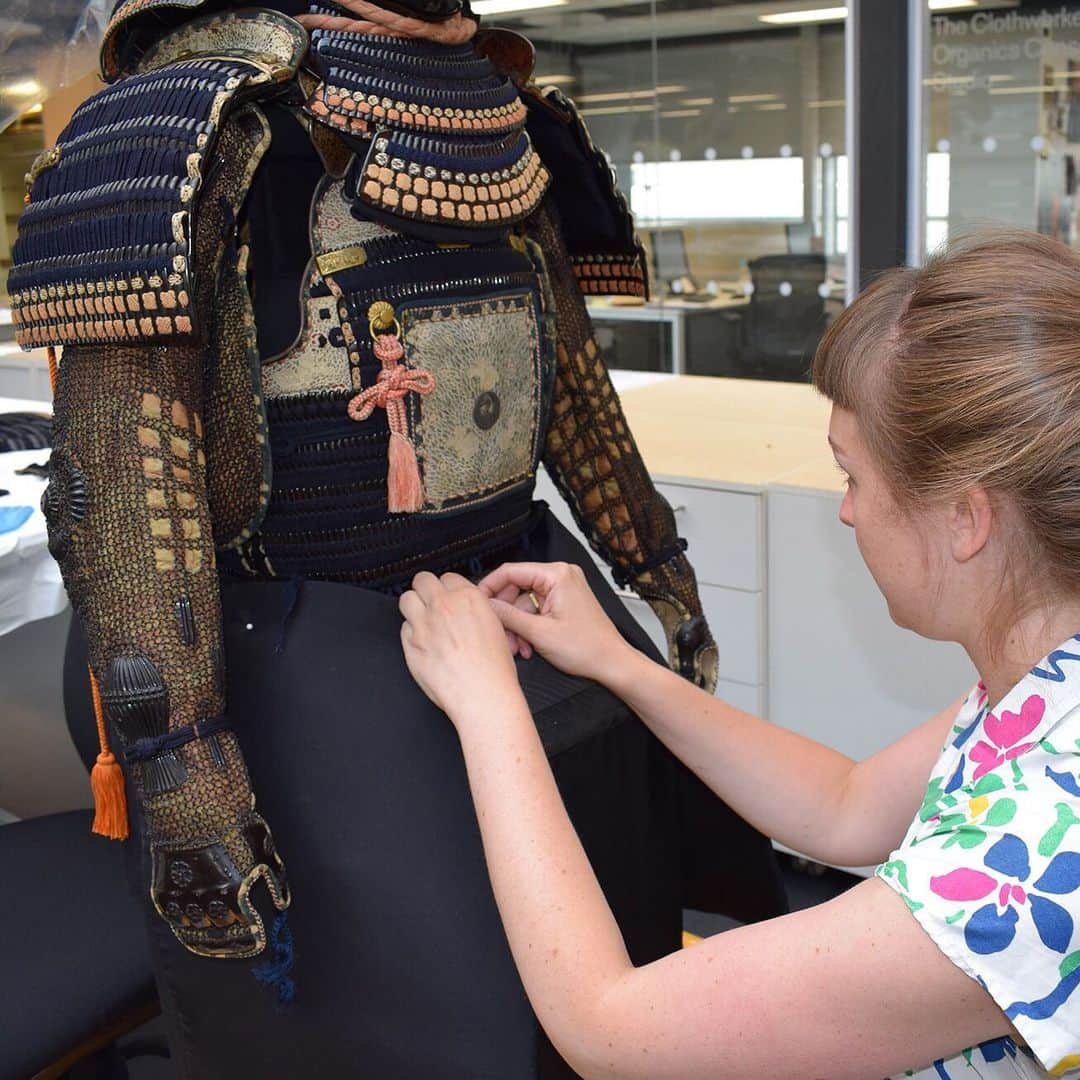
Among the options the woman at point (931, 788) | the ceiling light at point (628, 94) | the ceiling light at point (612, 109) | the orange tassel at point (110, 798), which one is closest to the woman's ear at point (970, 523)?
the woman at point (931, 788)

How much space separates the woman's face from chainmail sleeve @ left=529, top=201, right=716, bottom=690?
0.38m

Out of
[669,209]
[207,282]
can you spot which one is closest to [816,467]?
[207,282]

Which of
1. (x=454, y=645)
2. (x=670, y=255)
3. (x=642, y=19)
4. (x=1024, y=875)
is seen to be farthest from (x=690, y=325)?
(x=1024, y=875)

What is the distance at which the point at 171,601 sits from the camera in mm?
848

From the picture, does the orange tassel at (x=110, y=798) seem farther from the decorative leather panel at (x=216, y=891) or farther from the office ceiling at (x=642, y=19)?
the office ceiling at (x=642, y=19)

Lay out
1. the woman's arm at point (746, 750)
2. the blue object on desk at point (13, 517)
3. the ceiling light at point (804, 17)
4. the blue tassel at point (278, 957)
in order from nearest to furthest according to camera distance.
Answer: the blue tassel at point (278, 957)
the woman's arm at point (746, 750)
the blue object on desk at point (13, 517)
the ceiling light at point (804, 17)

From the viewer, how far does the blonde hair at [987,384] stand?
27.6 inches

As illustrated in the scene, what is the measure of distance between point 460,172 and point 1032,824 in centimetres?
57

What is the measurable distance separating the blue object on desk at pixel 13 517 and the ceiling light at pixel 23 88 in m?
0.60

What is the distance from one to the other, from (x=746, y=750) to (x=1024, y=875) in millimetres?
369

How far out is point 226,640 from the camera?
946mm

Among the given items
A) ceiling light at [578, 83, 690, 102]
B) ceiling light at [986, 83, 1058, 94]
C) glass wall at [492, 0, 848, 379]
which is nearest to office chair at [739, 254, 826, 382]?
glass wall at [492, 0, 848, 379]

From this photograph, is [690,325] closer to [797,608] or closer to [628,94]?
[628,94]

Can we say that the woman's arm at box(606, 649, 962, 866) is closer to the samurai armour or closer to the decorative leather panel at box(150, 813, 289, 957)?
the samurai armour
